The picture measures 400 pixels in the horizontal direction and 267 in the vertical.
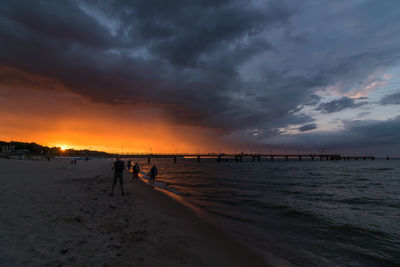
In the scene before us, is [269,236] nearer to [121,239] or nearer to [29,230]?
[121,239]

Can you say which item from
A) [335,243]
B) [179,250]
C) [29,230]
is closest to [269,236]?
[335,243]

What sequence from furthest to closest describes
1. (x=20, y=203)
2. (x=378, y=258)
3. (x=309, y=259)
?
(x=20, y=203), (x=378, y=258), (x=309, y=259)

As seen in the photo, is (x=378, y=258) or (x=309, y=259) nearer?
(x=309, y=259)

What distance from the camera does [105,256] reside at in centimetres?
420

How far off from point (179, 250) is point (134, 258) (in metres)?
1.31

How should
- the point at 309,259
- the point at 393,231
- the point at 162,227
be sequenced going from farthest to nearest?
1. the point at 393,231
2. the point at 162,227
3. the point at 309,259

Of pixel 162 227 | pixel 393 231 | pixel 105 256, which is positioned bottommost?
pixel 393 231

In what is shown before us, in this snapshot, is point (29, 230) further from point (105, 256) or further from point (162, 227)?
point (162, 227)

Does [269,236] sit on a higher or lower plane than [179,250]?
lower

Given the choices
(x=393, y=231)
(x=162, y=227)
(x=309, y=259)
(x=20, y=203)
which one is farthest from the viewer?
(x=393, y=231)

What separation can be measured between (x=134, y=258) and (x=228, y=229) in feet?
14.9

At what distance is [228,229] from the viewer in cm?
771

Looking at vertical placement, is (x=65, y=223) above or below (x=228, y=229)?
above

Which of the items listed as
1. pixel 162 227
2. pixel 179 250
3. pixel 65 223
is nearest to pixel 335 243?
pixel 179 250
